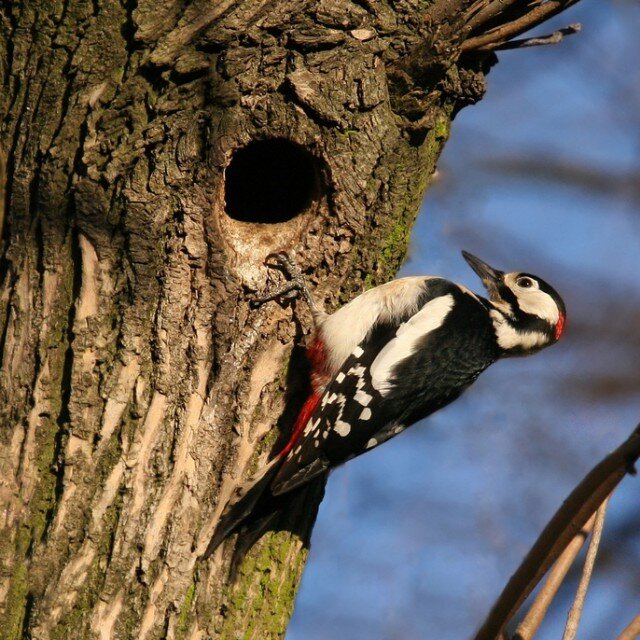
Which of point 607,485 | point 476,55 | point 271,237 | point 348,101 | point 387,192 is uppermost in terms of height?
point 476,55

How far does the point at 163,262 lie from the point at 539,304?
86.8 inches

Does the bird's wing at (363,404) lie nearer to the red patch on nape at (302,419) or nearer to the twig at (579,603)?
the red patch on nape at (302,419)

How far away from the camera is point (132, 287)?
2.95m

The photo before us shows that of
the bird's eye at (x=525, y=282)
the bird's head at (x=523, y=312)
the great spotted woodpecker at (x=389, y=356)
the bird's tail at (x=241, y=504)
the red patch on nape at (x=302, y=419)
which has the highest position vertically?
the bird's eye at (x=525, y=282)

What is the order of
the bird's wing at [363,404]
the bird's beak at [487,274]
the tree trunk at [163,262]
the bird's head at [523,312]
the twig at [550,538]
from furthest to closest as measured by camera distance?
the bird's beak at [487,274] < the bird's head at [523,312] < the bird's wing at [363,404] < the tree trunk at [163,262] < the twig at [550,538]

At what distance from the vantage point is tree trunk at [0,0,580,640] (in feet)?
9.14

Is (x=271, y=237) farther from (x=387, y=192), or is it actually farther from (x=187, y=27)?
(x=187, y=27)

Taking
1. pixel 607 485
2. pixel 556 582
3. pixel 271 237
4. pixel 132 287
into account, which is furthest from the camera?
pixel 271 237

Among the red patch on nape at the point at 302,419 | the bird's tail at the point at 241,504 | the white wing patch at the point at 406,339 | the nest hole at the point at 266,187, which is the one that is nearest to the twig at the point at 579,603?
the bird's tail at the point at 241,504

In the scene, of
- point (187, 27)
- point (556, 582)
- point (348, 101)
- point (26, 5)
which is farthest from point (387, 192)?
point (556, 582)

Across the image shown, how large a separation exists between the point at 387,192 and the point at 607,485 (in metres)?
2.04

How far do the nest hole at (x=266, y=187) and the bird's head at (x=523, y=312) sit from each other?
1177 mm

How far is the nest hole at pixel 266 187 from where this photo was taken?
374cm

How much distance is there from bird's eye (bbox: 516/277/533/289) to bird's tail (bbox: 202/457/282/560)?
186 cm
